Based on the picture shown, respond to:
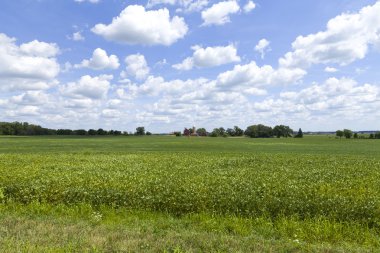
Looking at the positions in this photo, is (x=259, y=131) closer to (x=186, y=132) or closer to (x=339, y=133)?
(x=186, y=132)

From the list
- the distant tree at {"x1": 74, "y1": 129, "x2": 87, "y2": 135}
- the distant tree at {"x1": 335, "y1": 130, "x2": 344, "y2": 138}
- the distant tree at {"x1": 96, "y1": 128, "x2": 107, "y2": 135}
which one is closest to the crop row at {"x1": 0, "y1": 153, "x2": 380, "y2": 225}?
the distant tree at {"x1": 96, "y1": 128, "x2": 107, "y2": 135}

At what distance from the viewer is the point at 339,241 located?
30.6 ft

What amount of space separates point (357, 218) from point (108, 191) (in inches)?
338

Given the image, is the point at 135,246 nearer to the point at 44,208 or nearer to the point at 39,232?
the point at 39,232

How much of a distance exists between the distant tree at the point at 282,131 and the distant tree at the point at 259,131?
2.50 m

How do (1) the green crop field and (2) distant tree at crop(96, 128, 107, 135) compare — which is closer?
(1) the green crop field

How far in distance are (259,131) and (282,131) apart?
11486 mm

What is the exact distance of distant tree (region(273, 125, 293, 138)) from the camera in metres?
190

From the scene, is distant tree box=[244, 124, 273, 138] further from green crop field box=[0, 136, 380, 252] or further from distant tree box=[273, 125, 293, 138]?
green crop field box=[0, 136, 380, 252]

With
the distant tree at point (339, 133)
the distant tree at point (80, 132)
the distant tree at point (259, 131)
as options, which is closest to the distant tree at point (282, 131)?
the distant tree at point (259, 131)

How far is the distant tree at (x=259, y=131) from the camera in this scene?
191125 mm

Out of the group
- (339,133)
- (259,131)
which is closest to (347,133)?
(339,133)

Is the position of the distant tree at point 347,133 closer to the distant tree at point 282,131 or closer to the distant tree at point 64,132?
the distant tree at point 282,131

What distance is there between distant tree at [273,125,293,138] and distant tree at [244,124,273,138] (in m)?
2.50
